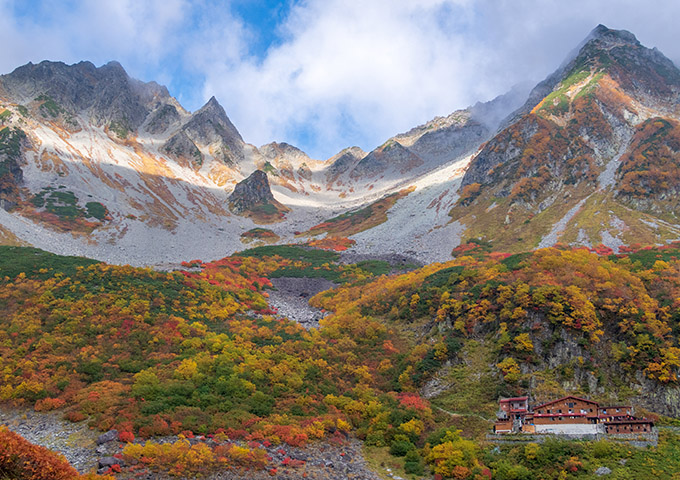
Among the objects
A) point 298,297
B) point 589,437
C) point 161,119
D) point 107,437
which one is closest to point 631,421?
point 589,437

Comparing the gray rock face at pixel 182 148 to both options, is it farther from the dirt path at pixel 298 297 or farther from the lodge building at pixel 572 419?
the lodge building at pixel 572 419

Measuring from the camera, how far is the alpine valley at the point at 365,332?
70.9ft

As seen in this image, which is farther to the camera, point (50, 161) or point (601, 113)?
point (50, 161)

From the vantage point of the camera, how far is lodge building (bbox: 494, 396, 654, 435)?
24438 mm

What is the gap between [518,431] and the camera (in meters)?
25.8

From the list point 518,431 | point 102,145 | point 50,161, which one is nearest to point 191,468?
point 518,431

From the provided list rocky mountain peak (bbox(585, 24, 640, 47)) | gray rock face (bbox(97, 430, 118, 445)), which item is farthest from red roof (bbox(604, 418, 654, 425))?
rocky mountain peak (bbox(585, 24, 640, 47))

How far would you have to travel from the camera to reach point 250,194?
149000mm

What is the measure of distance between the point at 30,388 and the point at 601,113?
120473mm

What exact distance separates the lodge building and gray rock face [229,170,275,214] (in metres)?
126

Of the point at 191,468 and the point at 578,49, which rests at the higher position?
the point at 578,49

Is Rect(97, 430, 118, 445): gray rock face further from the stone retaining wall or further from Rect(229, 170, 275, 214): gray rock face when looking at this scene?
Rect(229, 170, 275, 214): gray rock face

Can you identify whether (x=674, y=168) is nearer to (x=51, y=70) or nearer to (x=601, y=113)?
(x=601, y=113)

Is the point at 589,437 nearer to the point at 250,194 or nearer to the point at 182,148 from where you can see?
the point at 250,194
